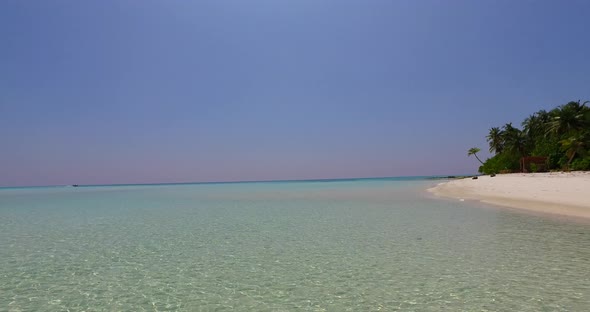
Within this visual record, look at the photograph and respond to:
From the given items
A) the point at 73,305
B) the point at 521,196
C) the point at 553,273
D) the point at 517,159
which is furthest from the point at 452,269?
the point at 517,159

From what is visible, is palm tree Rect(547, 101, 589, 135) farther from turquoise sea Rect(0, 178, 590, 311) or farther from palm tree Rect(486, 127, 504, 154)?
turquoise sea Rect(0, 178, 590, 311)

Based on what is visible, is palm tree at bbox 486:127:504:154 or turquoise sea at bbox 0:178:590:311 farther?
palm tree at bbox 486:127:504:154

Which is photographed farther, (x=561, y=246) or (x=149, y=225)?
(x=149, y=225)

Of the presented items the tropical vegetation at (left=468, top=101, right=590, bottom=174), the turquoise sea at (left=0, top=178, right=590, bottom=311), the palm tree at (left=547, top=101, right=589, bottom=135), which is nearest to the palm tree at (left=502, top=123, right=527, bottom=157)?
the tropical vegetation at (left=468, top=101, right=590, bottom=174)

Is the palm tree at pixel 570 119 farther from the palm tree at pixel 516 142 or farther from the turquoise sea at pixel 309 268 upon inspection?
the turquoise sea at pixel 309 268

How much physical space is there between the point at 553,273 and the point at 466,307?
3.55m

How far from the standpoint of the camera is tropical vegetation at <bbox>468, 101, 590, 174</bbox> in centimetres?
5312

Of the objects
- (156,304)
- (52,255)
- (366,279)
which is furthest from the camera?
(52,255)

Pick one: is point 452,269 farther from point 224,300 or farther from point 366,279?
point 224,300

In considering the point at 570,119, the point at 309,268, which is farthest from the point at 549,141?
the point at 309,268

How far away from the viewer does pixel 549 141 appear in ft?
218

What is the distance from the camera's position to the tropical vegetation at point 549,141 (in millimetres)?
53125

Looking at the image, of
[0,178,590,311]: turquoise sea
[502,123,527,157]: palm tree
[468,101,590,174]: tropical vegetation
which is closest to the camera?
[0,178,590,311]: turquoise sea

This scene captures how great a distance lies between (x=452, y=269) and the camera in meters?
8.39
